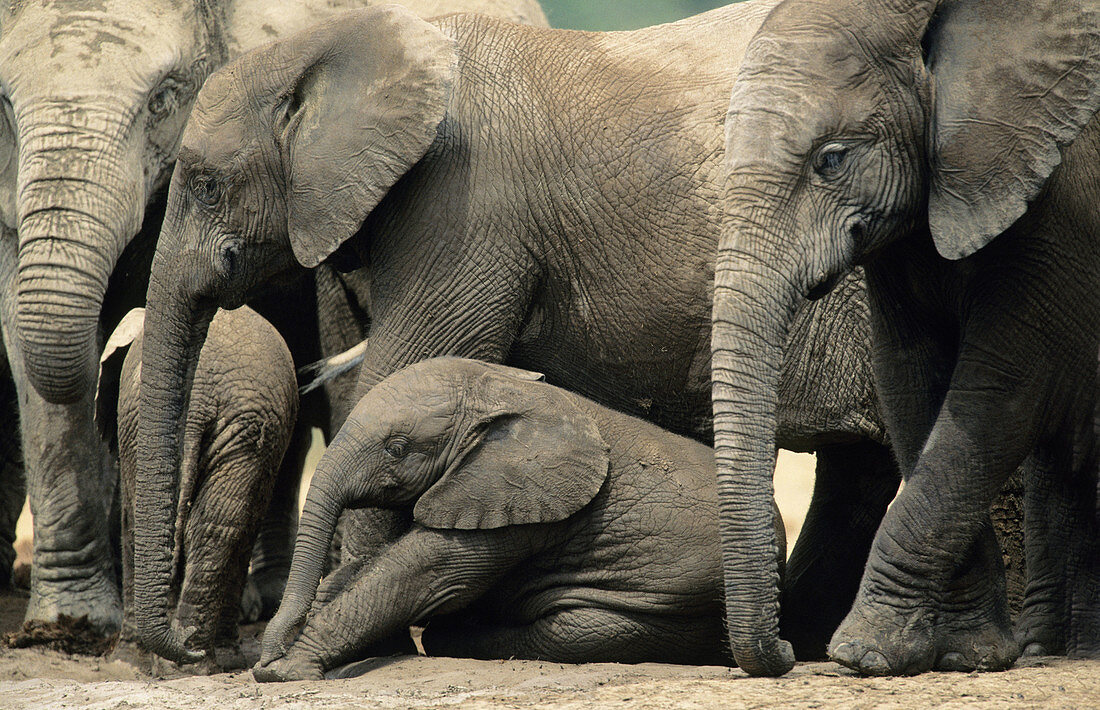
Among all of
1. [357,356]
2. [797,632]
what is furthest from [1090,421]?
[357,356]

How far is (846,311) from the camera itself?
17.2ft

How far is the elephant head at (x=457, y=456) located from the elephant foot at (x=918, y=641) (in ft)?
3.12

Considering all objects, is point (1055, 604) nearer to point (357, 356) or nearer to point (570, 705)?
point (570, 705)

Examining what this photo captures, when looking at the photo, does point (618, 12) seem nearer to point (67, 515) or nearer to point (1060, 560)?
point (67, 515)

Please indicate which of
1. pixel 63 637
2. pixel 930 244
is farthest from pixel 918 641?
pixel 63 637

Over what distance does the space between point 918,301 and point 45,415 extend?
3440 mm

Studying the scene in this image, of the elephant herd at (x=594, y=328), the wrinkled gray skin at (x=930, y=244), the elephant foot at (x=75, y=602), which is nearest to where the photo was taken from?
the wrinkled gray skin at (x=930, y=244)

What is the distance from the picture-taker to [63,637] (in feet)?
19.5

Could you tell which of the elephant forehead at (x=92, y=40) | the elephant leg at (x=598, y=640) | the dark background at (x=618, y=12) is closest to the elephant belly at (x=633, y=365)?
the elephant leg at (x=598, y=640)

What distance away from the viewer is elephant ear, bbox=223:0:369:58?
6.80 metres

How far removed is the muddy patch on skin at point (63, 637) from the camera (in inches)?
233

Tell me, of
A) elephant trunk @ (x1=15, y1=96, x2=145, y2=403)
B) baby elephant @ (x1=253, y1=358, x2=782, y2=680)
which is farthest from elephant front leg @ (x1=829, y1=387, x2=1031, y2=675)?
elephant trunk @ (x1=15, y1=96, x2=145, y2=403)

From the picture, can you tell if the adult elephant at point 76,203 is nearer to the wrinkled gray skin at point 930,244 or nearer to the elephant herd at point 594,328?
the elephant herd at point 594,328

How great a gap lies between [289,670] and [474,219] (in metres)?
1.50
